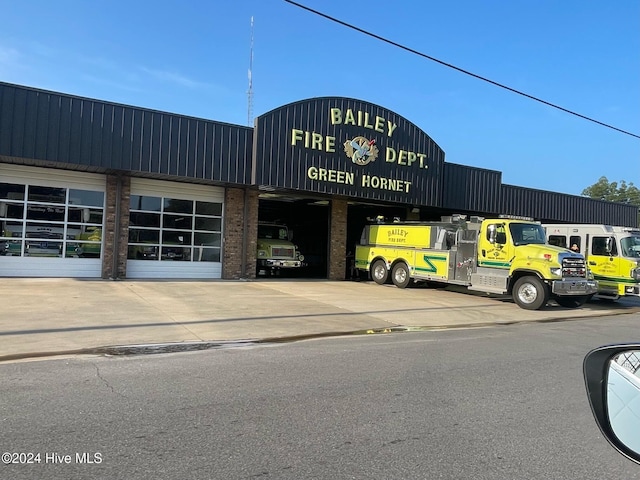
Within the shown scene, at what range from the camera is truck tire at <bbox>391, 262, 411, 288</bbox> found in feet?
63.4

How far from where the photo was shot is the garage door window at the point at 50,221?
16.0m

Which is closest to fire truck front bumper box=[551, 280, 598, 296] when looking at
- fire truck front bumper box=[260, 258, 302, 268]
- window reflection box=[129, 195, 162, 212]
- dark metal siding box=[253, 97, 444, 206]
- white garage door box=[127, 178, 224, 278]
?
dark metal siding box=[253, 97, 444, 206]

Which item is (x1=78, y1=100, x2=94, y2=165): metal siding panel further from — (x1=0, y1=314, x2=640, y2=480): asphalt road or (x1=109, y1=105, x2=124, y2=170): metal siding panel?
(x1=0, y1=314, x2=640, y2=480): asphalt road

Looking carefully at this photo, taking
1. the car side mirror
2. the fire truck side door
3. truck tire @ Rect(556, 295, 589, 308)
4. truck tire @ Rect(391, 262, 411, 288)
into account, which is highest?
the fire truck side door

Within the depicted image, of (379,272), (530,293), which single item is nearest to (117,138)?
(379,272)

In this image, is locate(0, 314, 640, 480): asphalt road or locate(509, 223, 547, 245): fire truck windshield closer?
locate(0, 314, 640, 480): asphalt road

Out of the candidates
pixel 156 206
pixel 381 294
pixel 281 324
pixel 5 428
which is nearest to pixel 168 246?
pixel 156 206

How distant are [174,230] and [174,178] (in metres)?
2.11

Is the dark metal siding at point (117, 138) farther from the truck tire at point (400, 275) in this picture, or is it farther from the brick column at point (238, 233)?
the truck tire at point (400, 275)

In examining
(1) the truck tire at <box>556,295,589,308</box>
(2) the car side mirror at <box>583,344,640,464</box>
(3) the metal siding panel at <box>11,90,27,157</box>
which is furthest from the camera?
(1) the truck tire at <box>556,295,589,308</box>

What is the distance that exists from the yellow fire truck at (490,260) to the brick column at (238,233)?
5390 millimetres

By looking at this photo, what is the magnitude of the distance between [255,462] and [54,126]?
45.1 ft

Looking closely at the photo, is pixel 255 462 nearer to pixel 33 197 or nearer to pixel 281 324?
pixel 281 324

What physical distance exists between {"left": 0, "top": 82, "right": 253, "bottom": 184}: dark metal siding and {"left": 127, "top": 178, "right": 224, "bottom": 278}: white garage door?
5.51 feet
